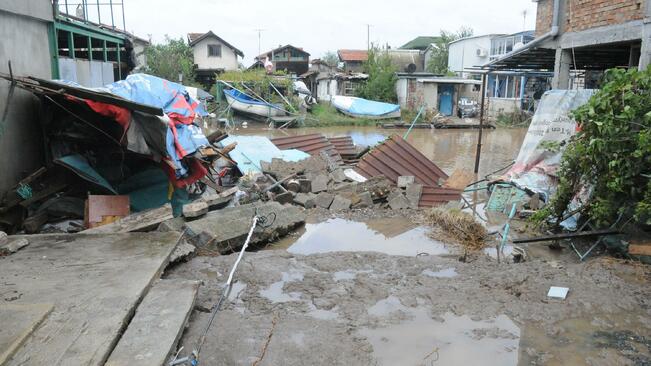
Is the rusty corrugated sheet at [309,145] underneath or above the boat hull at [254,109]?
underneath

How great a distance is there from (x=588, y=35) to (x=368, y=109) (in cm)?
2284

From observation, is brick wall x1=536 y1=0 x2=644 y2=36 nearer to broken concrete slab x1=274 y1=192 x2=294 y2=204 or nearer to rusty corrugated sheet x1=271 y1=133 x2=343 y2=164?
rusty corrugated sheet x1=271 y1=133 x2=343 y2=164

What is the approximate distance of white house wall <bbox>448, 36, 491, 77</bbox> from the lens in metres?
36.4

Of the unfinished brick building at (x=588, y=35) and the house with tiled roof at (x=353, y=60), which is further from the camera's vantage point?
the house with tiled roof at (x=353, y=60)

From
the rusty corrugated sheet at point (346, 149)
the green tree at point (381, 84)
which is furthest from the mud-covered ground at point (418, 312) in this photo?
the green tree at point (381, 84)

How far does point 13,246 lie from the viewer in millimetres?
5488

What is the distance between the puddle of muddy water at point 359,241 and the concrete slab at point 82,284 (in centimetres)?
257

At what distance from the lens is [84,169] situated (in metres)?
7.17

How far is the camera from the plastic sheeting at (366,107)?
3222 centimetres

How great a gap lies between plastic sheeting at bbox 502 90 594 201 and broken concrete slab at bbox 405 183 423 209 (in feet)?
6.23

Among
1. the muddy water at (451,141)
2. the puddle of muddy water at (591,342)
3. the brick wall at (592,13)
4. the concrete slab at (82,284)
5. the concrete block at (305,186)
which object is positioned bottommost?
the muddy water at (451,141)

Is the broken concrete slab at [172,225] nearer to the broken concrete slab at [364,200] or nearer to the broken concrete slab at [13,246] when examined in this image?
the broken concrete slab at [13,246]

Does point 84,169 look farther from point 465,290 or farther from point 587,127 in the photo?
point 587,127

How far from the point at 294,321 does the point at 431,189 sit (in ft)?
21.1
